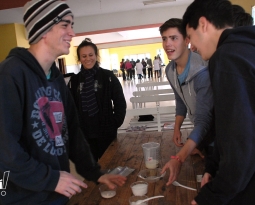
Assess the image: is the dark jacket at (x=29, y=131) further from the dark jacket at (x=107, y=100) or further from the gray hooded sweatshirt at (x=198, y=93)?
the dark jacket at (x=107, y=100)

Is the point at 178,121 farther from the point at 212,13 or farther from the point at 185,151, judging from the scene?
the point at 212,13

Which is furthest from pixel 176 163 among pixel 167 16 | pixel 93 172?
pixel 167 16

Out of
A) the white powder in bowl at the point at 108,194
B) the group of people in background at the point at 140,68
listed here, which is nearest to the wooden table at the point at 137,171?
the white powder in bowl at the point at 108,194

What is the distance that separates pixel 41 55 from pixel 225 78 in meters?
0.77

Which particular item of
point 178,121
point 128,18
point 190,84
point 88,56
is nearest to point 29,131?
point 190,84

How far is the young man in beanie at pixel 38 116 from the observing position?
3.14 feet

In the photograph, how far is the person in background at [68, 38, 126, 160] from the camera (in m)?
2.42

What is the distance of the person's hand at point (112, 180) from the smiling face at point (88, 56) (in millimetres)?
1366

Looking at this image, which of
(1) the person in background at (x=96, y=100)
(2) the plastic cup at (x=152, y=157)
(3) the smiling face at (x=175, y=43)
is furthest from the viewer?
(1) the person in background at (x=96, y=100)

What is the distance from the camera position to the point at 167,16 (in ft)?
27.3

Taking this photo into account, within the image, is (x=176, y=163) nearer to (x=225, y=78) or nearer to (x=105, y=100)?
(x=225, y=78)

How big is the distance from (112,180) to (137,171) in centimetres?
29

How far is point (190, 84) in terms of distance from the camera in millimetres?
1682

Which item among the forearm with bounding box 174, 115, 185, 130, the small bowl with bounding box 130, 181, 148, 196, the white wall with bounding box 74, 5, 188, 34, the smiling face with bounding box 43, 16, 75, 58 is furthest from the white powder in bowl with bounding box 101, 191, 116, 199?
the white wall with bounding box 74, 5, 188, 34
